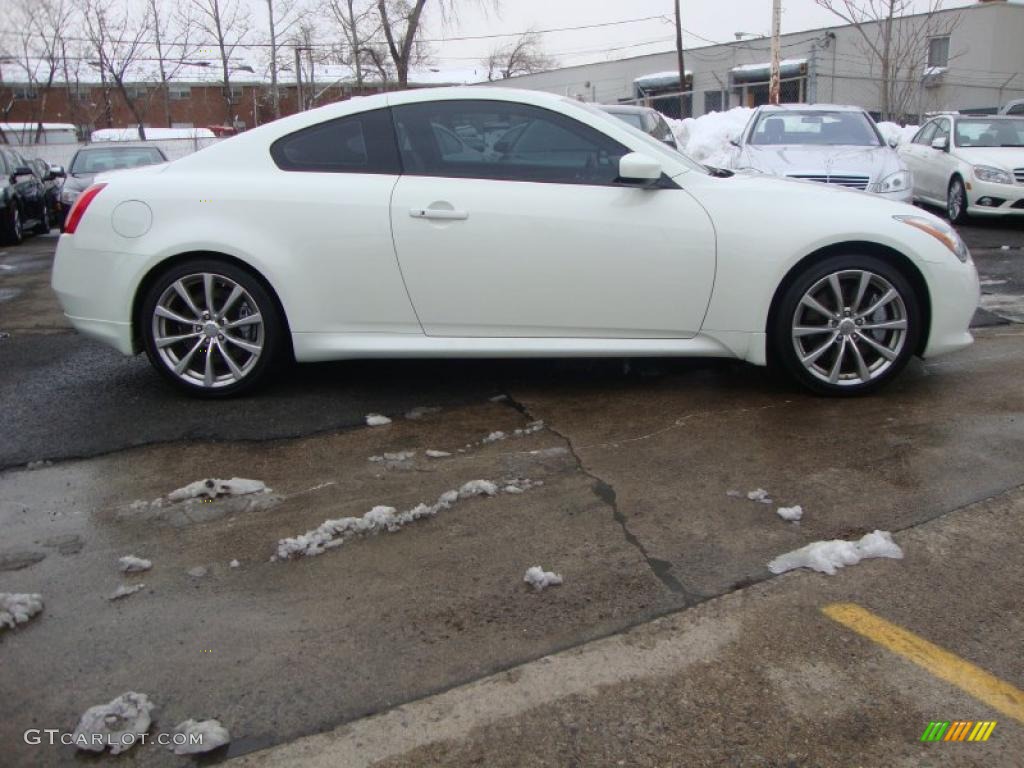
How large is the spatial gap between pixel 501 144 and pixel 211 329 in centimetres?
177

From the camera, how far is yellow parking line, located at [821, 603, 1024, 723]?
2.29 m

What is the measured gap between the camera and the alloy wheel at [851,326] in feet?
14.9

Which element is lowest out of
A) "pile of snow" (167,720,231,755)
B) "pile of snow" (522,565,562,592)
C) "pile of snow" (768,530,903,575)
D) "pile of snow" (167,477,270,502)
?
"pile of snow" (167,720,231,755)

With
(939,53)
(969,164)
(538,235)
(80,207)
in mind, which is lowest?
(538,235)

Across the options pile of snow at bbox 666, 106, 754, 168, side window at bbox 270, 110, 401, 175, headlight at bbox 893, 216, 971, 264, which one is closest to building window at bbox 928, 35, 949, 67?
pile of snow at bbox 666, 106, 754, 168

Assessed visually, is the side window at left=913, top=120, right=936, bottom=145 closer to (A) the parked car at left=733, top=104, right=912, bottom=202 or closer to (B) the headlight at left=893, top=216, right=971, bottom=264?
(A) the parked car at left=733, top=104, right=912, bottom=202

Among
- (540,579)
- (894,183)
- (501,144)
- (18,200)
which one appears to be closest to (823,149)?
(894,183)

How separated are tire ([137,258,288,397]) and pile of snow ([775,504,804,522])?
2.66 m

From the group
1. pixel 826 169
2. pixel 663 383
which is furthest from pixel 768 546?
pixel 826 169

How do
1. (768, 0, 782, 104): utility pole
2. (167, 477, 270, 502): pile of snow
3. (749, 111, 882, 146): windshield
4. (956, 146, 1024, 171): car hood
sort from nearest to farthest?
(167, 477, 270, 502): pile of snow
(749, 111, 882, 146): windshield
(956, 146, 1024, 171): car hood
(768, 0, 782, 104): utility pole

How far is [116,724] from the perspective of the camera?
2260 millimetres

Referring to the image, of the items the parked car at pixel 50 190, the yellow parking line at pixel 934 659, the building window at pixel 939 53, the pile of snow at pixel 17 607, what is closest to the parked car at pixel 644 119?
the parked car at pixel 50 190

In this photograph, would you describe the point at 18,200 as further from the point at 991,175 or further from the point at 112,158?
the point at 991,175

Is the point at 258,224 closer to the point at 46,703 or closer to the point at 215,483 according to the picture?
the point at 215,483
